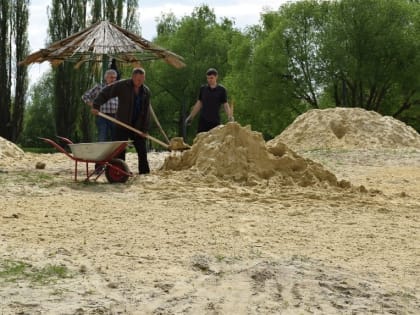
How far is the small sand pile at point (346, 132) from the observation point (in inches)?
737

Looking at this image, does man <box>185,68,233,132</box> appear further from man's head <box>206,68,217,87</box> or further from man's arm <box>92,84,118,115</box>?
man's arm <box>92,84,118,115</box>

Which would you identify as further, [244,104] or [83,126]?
[244,104]

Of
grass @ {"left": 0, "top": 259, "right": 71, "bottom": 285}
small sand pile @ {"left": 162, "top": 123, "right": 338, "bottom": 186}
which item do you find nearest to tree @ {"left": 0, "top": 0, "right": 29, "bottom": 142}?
small sand pile @ {"left": 162, "top": 123, "right": 338, "bottom": 186}

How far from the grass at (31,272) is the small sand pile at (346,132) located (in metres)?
14.0

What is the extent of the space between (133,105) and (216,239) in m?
4.34

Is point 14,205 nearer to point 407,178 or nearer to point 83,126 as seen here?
point 407,178

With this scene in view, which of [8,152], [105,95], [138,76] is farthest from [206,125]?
[8,152]

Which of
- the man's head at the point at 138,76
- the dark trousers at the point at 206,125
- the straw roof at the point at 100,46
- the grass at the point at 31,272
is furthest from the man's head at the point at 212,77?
the grass at the point at 31,272

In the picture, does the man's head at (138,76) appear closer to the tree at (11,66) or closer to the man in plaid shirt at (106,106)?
the man in plaid shirt at (106,106)

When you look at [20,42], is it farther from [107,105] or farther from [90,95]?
[107,105]

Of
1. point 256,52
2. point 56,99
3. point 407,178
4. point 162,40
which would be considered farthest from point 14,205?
point 162,40

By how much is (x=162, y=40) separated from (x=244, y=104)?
10505 mm

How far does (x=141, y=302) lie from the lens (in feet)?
13.2

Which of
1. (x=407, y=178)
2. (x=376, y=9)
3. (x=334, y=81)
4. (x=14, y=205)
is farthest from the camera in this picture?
(x=334, y=81)
